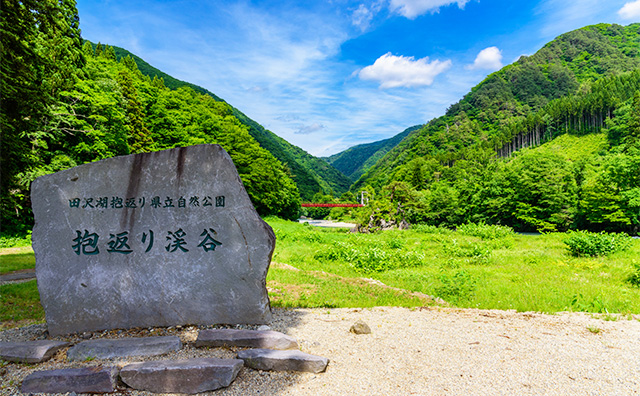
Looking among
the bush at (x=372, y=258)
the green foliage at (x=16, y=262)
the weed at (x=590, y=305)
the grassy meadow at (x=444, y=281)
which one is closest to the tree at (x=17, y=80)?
the green foliage at (x=16, y=262)

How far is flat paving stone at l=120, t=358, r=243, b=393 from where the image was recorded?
375 centimetres

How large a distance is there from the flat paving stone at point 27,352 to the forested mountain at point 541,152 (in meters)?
28.3

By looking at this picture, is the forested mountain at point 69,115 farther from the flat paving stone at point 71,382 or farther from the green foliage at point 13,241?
the flat paving stone at point 71,382

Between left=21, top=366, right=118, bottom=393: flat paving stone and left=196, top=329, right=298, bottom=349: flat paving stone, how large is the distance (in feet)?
3.82

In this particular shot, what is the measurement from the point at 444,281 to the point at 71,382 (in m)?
7.55

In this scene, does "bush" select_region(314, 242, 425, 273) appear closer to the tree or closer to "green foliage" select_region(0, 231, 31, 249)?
the tree

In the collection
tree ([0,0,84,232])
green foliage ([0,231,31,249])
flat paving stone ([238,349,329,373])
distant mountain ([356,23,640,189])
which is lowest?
flat paving stone ([238,349,329,373])

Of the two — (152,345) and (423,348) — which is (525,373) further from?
(152,345)

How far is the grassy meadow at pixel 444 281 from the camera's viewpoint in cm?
704

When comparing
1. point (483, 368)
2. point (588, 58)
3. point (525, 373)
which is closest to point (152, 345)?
point (483, 368)

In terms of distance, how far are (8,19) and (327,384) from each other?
12.5 m

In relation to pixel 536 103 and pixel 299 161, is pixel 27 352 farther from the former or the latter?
pixel 299 161

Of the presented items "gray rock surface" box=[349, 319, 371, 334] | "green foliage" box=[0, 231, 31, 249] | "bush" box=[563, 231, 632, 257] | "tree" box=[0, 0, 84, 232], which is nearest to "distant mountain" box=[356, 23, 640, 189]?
"bush" box=[563, 231, 632, 257]

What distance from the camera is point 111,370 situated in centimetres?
383
